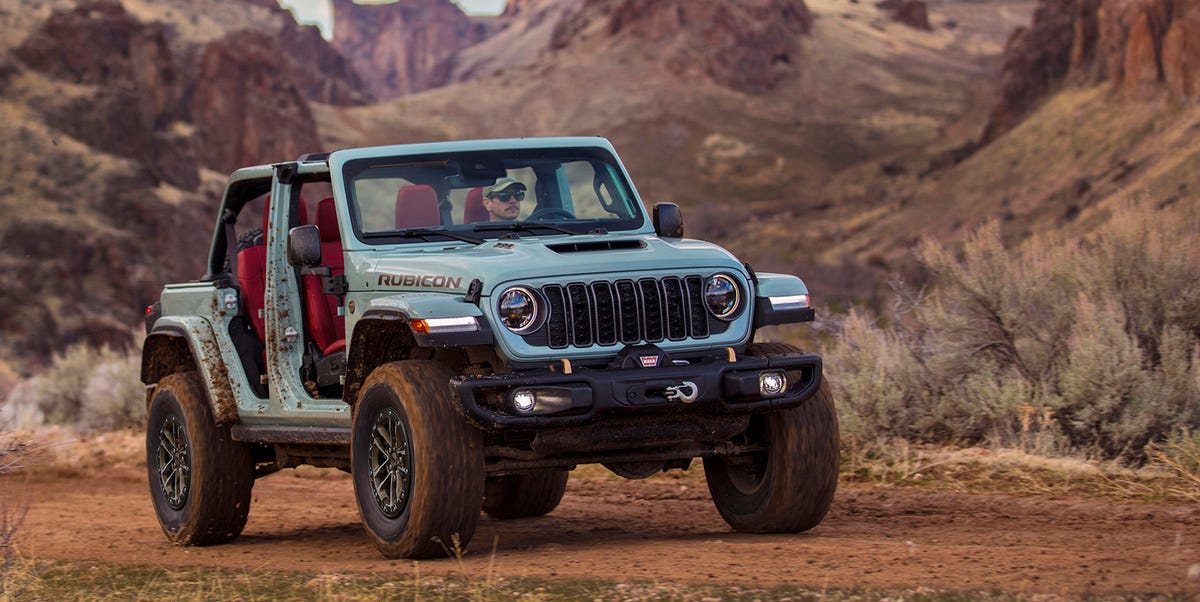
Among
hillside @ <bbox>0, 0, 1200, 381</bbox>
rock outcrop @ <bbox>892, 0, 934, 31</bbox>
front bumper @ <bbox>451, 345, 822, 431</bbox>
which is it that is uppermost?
rock outcrop @ <bbox>892, 0, 934, 31</bbox>

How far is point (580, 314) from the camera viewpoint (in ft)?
24.2

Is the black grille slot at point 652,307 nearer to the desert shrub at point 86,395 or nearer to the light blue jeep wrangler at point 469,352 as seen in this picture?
the light blue jeep wrangler at point 469,352

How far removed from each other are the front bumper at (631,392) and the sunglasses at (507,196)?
1.70 metres

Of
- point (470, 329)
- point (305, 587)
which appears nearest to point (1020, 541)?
point (470, 329)

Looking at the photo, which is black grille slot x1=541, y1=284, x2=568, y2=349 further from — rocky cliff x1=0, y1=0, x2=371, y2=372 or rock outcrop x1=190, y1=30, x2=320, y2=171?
rock outcrop x1=190, y1=30, x2=320, y2=171

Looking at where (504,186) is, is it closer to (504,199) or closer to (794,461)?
(504,199)

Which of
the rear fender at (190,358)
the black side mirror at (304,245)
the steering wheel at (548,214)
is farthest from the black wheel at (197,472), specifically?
the steering wheel at (548,214)

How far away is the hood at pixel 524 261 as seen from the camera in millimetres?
7379

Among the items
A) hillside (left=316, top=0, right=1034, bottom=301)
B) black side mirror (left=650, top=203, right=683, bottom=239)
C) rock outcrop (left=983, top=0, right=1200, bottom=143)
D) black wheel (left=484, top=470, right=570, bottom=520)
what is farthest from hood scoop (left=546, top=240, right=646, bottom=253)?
hillside (left=316, top=0, right=1034, bottom=301)

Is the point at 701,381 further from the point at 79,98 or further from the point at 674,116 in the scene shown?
the point at 674,116

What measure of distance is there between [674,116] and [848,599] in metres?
90.1

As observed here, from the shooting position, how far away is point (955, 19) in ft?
456

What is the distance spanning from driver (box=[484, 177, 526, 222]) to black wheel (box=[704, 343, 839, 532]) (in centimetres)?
161

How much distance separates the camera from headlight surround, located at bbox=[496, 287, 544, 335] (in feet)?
23.9
